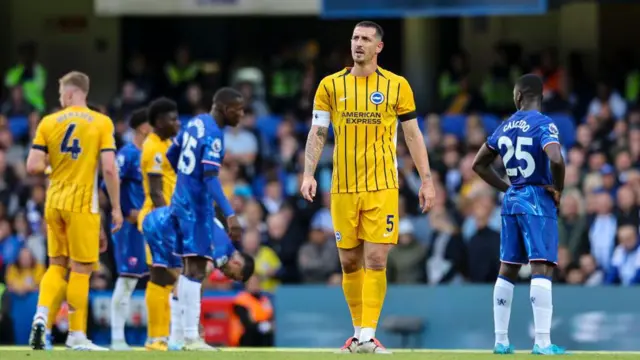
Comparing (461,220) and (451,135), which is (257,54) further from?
(461,220)

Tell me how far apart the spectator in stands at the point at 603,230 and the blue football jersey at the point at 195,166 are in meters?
6.62

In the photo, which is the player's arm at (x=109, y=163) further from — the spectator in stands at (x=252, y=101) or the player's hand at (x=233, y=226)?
the spectator in stands at (x=252, y=101)

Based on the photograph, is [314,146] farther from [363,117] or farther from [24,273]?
[24,273]

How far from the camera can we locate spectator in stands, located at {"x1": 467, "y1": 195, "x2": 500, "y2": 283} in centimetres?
1872

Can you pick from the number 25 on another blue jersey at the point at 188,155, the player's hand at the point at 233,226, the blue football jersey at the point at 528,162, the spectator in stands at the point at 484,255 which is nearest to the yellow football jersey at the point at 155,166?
the number 25 on another blue jersey at the point at 188,155

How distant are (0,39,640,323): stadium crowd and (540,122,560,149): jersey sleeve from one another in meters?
6.08

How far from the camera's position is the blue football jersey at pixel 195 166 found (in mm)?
13391

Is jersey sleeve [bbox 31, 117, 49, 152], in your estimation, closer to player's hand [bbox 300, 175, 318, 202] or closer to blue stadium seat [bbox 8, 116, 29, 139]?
player's hand [bbox 300, 175, 318, 202]

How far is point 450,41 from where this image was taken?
2620 centimetres

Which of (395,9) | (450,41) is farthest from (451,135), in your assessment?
(450,41)

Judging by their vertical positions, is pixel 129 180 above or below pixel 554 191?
above

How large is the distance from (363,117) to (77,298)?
3.30 meters

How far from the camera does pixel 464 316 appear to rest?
17672 mm

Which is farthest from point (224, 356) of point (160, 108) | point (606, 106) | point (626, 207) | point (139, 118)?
point (606, 106)
